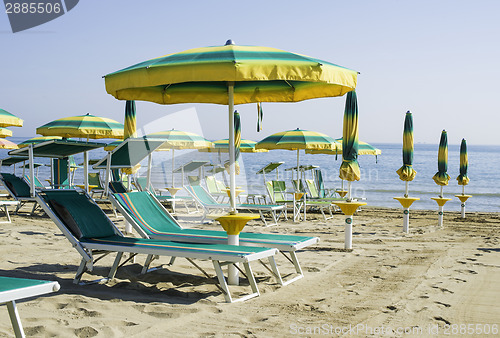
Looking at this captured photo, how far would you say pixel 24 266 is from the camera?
17.7 ft

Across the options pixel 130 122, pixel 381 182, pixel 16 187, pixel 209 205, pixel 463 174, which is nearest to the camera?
pixel 16 187

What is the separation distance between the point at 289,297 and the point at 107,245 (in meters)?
1.72

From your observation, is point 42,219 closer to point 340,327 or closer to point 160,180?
point 340,327

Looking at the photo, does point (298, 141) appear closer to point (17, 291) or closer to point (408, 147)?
point (408, 147)

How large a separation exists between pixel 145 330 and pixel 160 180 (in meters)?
35.8

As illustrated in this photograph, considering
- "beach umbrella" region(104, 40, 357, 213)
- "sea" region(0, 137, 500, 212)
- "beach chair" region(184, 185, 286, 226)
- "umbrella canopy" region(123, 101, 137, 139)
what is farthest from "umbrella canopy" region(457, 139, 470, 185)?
"beach umbrella" region(104, 40, 357, 213)

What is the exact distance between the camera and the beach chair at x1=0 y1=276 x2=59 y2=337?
2551 mm

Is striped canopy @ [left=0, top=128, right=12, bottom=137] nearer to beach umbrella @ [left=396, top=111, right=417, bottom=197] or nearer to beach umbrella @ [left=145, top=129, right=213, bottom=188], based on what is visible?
beach umbrella @ [left=145, top=129, right=213, bottom=188]

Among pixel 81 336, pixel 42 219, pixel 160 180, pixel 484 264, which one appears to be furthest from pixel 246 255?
pixel 160 180

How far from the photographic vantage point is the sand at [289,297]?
345 centimetres

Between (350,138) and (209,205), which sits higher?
(350,138)

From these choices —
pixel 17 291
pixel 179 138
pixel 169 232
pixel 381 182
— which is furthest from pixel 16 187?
pixel 381 182

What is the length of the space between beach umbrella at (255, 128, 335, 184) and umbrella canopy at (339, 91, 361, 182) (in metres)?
3.51

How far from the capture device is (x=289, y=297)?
4387 millimetres
